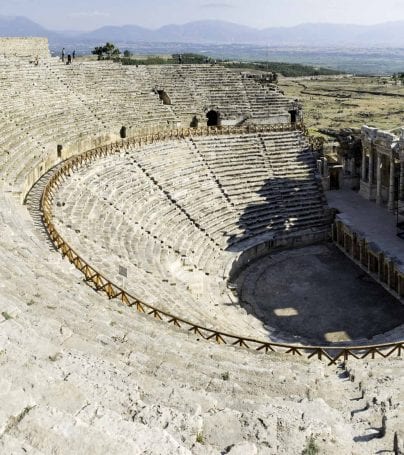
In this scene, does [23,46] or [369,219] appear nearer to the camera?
[369,219]

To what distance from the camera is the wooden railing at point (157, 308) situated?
45.6 ft

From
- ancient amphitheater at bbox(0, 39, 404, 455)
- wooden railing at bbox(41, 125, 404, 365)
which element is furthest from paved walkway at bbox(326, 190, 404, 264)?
wooden railing at bbox(41, 125, 404, 365)

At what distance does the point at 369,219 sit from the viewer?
31.7 m

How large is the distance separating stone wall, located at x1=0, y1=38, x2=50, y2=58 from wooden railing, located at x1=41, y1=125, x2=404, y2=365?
18191 mm

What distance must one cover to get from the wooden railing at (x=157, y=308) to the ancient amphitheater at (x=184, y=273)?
0.10 metres

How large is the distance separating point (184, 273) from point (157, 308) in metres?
8.35

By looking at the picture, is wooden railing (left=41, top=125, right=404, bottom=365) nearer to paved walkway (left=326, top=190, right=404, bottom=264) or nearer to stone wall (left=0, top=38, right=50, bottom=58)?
paved walkway (left=326, top=190, right=404, bottom=264)

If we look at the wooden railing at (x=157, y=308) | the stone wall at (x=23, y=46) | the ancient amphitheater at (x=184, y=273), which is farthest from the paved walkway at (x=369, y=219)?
the stone wall at (x=23, y=46)

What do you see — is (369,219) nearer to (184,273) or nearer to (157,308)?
(184,273)

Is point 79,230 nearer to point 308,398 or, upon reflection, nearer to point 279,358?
point 279,358

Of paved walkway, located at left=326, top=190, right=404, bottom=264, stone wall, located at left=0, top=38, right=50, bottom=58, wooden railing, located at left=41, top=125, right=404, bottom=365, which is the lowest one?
paved walkway, located at left=326, top=190, right=404, bottom=264

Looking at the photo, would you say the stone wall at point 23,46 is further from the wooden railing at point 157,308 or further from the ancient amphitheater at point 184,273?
the wooden railing at point 157,308

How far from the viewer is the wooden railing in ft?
45.6

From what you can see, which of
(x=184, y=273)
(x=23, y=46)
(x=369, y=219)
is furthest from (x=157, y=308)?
(x=23, y=46)
